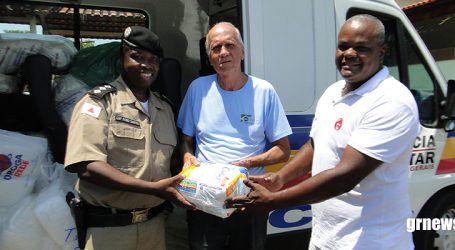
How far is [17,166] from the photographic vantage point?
7.30 feet

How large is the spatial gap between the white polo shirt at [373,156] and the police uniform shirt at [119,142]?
2.54ft

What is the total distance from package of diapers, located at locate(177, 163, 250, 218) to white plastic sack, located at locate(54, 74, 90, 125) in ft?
3.68

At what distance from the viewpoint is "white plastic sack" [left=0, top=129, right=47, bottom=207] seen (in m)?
2.19

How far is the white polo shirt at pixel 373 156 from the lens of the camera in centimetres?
154

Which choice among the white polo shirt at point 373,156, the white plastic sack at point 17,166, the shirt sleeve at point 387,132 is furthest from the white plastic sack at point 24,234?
the shirt sleeve at point 387,132

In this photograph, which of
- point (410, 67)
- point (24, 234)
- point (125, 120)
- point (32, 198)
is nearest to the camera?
point (125, 120)

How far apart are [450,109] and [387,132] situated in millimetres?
1795

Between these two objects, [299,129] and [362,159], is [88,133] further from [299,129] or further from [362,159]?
[299,129]

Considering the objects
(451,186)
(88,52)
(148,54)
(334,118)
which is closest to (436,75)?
(451,186)

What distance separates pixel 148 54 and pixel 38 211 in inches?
37.8

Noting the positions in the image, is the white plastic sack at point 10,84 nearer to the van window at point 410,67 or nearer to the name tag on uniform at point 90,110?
the name tag on uniform at point 90,110

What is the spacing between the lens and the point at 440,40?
10.6 m

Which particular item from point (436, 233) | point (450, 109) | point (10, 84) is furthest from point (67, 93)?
point (436, 233)

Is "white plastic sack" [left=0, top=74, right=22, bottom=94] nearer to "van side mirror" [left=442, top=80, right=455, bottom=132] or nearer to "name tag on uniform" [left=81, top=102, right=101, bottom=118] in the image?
"name tag on uniform" [left=81, top=102, right=101, bottom=118]
